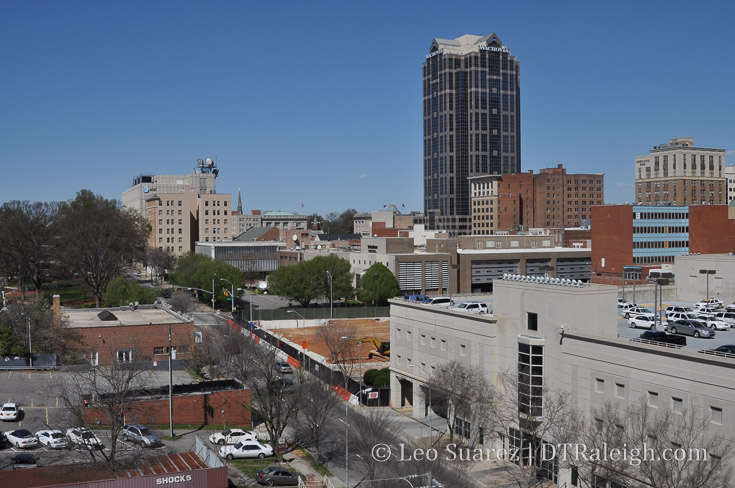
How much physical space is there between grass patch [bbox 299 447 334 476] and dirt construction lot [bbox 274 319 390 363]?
2955 cm

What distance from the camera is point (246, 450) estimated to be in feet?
138

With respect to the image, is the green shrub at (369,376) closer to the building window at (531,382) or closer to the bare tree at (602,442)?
the building window at (531,382)

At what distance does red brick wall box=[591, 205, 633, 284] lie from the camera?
9825cm

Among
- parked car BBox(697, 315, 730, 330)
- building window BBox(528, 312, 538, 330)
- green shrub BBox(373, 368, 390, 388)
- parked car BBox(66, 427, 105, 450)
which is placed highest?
building window BBox(528, 312, 538, 330)

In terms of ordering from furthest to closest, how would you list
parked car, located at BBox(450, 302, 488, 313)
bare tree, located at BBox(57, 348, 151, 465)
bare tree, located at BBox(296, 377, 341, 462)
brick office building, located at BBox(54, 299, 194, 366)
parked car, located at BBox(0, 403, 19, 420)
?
1. brick office building, located at BBox(54, 299, 194, 366)
2. parked car, located at BBox(450, 302, 488, 313)
3. parked car, located at BBox(0, 403, 19, 420)
4. bare tree, located at BBox(296, 377, 341, 462)
5. bare tree, located at BBox(57, 348, 151, 465)

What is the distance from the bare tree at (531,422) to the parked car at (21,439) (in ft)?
85.2

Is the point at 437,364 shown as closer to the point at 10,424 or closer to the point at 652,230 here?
the point at 10,424

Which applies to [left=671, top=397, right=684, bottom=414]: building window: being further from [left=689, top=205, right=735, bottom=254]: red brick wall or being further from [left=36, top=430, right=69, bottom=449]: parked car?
[left=689, top=205, right=735, bottom=254]: red brick wall

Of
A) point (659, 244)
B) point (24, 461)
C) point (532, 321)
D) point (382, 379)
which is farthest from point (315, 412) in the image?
point (659, 244)

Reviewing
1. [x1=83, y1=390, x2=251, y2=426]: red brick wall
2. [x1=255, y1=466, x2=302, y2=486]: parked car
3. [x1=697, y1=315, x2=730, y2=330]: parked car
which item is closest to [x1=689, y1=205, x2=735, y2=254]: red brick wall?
[x1=697, y1=315, x2=730, y2=330]: parked car

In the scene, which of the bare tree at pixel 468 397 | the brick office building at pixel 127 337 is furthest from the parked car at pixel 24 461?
the brick office building at pixel 127 337

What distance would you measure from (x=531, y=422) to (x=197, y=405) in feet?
72.4

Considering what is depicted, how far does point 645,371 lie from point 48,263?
10322cm

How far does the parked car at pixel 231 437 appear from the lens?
1724 inches
